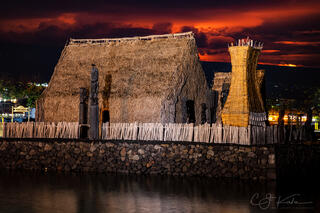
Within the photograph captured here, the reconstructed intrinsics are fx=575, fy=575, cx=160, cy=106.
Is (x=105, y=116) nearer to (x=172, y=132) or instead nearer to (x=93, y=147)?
(x=93, y=147)

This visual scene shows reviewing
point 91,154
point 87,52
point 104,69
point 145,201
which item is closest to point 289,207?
point 145,201

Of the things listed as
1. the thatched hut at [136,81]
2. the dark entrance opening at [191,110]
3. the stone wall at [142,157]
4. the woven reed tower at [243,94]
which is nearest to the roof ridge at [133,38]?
the thatched hut at [136,81]

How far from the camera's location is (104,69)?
31094 mm

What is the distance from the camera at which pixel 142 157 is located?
22.6 meters

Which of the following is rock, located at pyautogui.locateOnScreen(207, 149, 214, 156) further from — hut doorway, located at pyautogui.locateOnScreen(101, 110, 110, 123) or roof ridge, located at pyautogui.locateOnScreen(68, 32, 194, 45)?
roof ridge, located at pyautogui.locateOnScreen(68, 32, 194, 45)

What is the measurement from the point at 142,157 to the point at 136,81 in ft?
24.8

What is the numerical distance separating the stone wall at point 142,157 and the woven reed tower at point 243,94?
92.1 inches

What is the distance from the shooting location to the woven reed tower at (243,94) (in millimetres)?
23250

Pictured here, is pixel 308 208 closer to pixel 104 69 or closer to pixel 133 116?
pixel 133 116

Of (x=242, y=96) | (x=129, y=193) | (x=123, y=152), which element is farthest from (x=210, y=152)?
(x=129, y=193)

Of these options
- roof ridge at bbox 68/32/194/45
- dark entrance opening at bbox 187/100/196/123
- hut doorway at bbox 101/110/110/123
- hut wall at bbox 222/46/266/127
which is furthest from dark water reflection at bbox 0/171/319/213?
roof ridge at bbox 68/32/194/45

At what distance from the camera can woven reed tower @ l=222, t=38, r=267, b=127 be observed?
2325 centimetres

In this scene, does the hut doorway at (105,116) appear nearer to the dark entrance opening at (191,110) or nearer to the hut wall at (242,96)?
the dark entrance opening at (191,110)

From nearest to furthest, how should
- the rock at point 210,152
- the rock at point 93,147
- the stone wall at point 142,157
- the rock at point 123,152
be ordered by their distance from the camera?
the stone wall at point 142,157 → the rock at point 210,152 → the rock at point 123,152 → the rock at point 93,147
